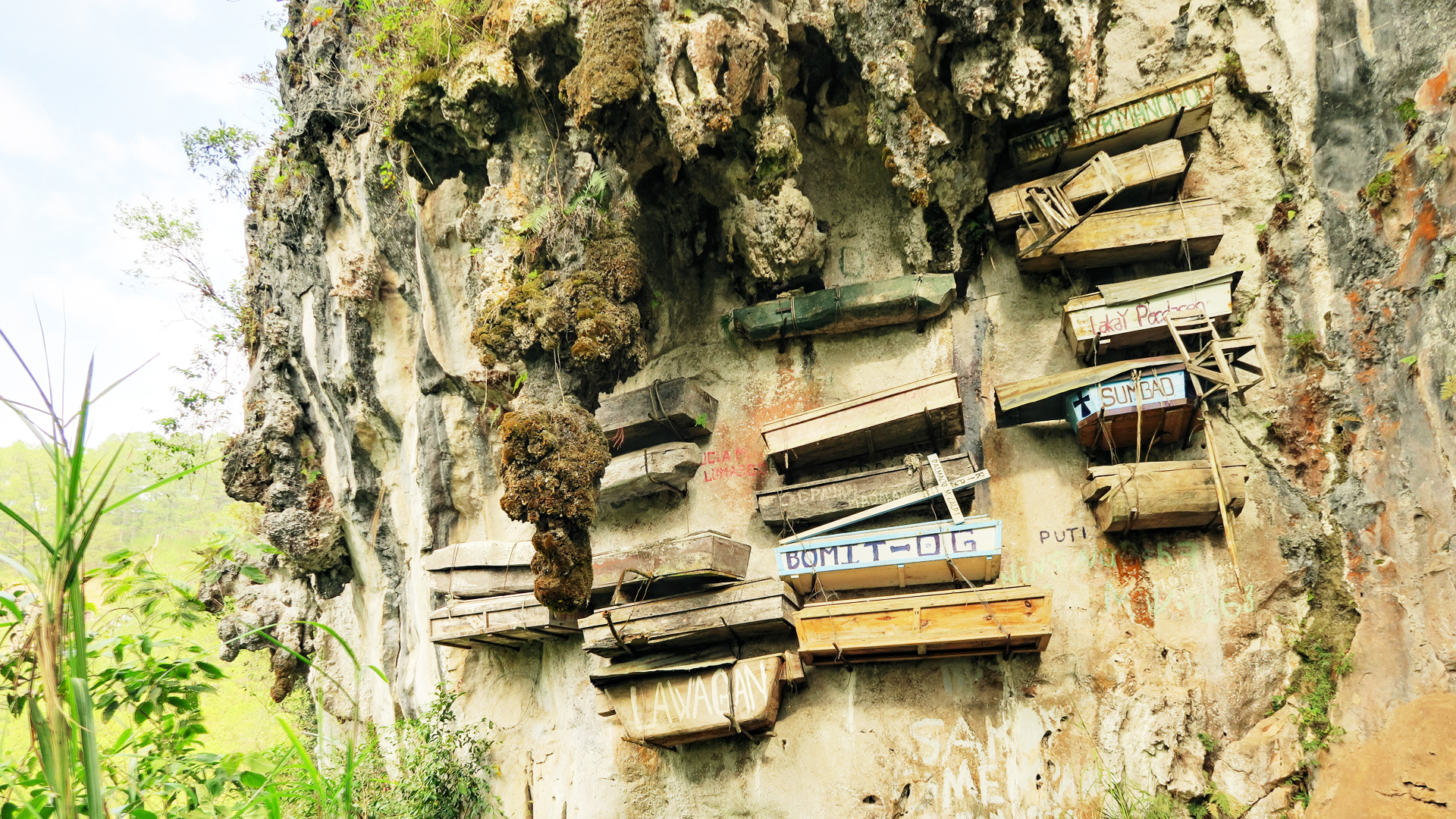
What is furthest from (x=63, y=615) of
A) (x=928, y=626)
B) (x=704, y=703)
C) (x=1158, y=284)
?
(x=1158, y=284)

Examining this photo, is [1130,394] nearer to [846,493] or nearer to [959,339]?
[959,339]

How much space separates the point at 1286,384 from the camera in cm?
713

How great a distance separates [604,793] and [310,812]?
2610 millimetres

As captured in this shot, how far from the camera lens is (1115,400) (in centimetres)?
681

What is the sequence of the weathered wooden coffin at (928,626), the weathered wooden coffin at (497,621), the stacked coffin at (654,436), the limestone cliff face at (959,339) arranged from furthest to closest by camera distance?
1. the stacked coffin at (654,436)
2. the weathered wooden coffin at (497,621)
3. the limestone cliff face at (959,339)
4. the weathered wooden coffin at (928,626)

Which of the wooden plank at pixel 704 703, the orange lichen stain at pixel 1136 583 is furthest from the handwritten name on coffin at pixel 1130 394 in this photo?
the wooden plank at pixel 704 703

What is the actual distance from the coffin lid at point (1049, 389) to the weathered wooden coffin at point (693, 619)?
2.57 metres

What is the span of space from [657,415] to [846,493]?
217 centimetres

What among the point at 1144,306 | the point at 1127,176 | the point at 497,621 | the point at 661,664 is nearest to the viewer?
the point at 1144,306

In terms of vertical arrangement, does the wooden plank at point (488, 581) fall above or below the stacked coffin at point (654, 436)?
below

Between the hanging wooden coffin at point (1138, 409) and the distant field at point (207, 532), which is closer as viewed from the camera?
the hanging wooden coffin at point (1138, 409)

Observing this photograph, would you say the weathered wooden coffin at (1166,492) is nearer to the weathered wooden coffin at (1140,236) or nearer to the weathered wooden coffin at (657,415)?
the weathered wooden coffin at (1140,236)

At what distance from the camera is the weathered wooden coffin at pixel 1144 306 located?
6996 millimetres

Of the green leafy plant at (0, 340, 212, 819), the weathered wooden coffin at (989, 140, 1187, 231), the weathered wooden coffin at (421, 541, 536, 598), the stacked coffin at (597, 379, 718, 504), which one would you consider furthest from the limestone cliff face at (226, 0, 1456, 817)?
the green leafy plant at (0, 340, 212, 819)
